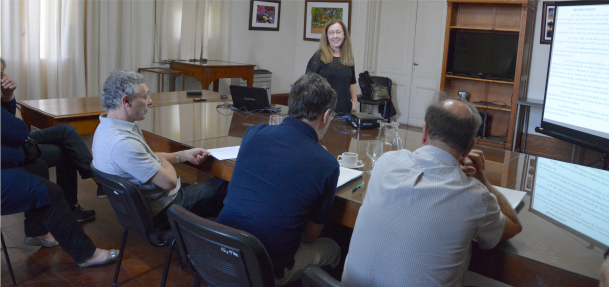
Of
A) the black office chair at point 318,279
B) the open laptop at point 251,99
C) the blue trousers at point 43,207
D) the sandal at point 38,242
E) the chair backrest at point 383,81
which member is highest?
the chair backrest at point 383,81

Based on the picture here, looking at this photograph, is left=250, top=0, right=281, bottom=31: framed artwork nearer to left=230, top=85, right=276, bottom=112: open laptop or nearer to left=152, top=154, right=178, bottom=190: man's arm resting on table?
left=230, top=85, right=276, bottom=112: open laptop

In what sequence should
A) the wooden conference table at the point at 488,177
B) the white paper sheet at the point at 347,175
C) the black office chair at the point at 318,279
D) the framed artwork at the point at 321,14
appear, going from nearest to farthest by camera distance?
the black office chair at the point at 318,279, the wooden conference table at the point at 488,177, the white paper sheet at the point at 347,175, the framed artwork at the point at 321,14

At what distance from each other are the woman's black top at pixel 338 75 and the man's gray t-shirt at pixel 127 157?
1.86 m

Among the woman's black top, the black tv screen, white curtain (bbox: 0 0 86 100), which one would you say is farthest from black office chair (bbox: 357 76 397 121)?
white curtain (bbox: 0 0 86 100)

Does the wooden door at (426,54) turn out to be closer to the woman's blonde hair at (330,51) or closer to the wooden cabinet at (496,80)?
the wooden cabinet at (496,80)

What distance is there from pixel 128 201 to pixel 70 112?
5.14ft

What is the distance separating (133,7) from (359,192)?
189 inches

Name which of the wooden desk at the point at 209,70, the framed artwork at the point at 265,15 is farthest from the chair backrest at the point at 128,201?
the framed artwork at the point at 265,15

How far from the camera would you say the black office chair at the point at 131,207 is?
1809 mm

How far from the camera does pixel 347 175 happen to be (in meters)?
1.84

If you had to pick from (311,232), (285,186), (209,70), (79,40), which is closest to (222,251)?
(285,186)

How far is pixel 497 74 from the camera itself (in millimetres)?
5570

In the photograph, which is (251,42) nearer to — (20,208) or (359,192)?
(20,208)

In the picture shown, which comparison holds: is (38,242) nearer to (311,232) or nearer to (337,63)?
(311,232)
